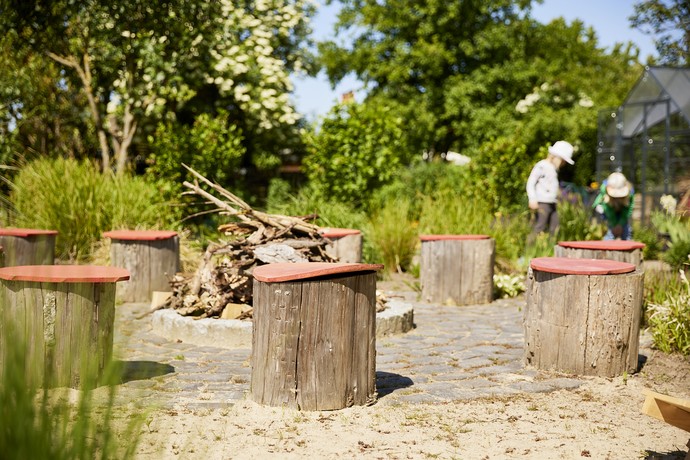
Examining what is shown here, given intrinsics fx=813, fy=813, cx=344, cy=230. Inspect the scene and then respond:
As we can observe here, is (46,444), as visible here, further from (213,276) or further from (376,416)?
(213,276)

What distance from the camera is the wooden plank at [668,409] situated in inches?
133

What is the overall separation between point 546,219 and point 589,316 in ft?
17.7

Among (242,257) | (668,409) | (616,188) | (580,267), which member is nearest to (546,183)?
(616,188)

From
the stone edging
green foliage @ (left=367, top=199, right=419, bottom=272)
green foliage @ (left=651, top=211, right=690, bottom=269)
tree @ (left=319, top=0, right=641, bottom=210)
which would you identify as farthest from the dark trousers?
tree @ (left=319, top=0, right=641, bottom=210)

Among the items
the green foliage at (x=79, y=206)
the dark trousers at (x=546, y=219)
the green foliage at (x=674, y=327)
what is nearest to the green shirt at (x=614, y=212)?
the dark trousers at (x=546, y=219)

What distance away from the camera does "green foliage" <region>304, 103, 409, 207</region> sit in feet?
42.1

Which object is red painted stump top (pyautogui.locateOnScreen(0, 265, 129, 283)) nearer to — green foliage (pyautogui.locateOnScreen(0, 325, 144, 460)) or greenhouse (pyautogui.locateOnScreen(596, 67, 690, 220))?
green foliage (pyautogui.locateOnScreen(0, 325, 144, 460))

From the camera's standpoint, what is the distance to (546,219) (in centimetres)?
1093

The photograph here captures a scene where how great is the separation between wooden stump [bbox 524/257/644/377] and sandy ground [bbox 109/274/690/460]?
0.50m

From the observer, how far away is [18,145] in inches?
609

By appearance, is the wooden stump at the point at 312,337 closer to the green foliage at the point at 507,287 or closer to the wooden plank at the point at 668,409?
the wooden plank at the point at 668,409

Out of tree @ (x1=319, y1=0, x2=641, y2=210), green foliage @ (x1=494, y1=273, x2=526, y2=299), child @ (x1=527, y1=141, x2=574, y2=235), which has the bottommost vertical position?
green foliage @ (x1=494, y1=273, x2=526, y2=299)

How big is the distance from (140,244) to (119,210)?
7.03 feet

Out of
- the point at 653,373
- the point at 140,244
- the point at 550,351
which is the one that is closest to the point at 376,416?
the point at 550,351
